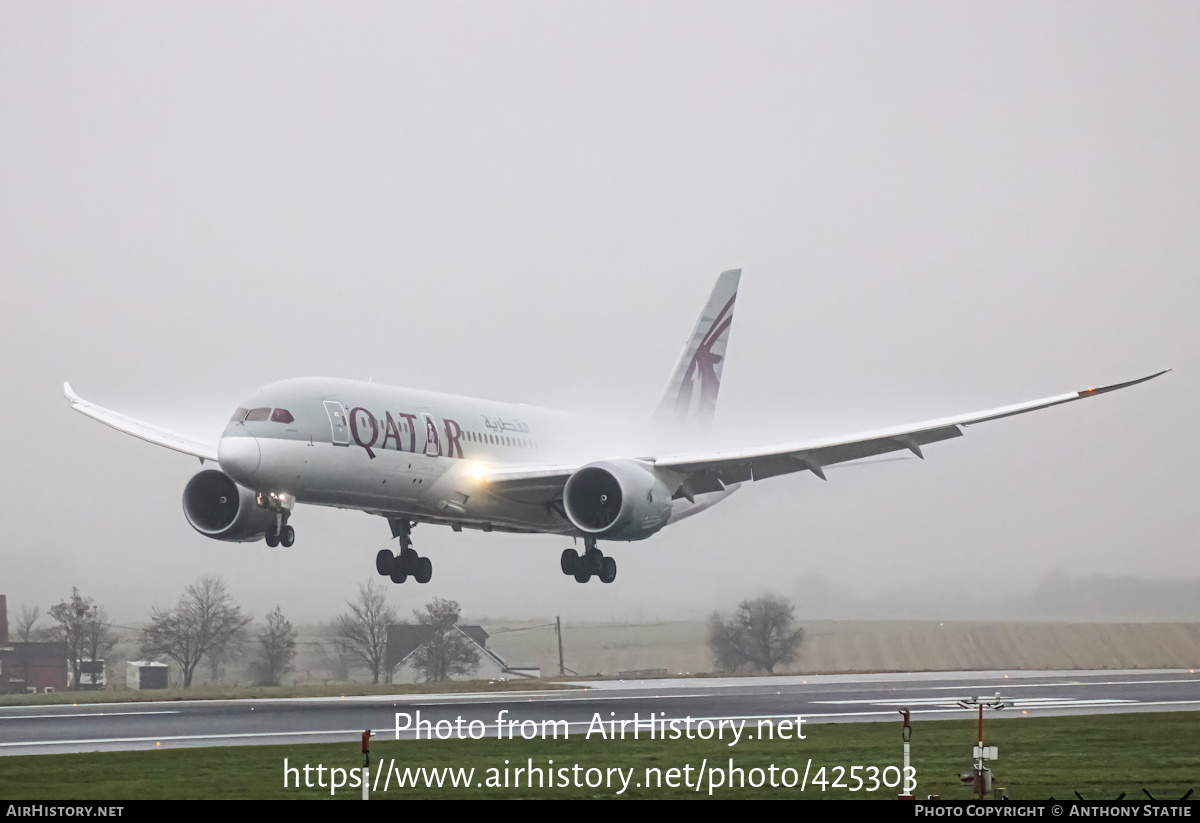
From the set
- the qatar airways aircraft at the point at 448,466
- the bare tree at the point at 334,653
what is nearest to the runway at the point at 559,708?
the qatar airways aircraft at the point at 448,466

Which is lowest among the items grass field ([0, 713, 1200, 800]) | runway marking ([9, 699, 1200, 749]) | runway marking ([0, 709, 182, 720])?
grass field ([0, 713, 1200, 800])

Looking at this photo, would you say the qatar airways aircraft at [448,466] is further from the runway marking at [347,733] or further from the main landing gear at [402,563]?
the runway marking at [347,733]

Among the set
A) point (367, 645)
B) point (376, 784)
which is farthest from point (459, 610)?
point (376, 784)

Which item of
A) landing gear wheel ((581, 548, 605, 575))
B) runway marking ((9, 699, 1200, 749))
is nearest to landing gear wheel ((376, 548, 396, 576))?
landing gear wheel ((581, 548, 605, 575))

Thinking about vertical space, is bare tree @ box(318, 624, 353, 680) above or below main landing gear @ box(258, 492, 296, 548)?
below

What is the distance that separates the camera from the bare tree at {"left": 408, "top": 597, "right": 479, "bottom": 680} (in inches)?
2227

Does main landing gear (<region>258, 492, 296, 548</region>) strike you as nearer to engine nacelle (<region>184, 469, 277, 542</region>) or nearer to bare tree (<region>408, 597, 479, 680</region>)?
engine nacelle (<region>184, 469, 277, 542</region>)

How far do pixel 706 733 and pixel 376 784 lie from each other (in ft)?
31.7

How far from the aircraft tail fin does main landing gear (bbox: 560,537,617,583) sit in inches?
344

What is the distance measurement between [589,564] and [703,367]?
12558 millimetres

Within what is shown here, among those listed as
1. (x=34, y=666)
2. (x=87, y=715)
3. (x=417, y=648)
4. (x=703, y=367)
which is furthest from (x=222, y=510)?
(x=703, y=367)

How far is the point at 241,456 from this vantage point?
36875mm
